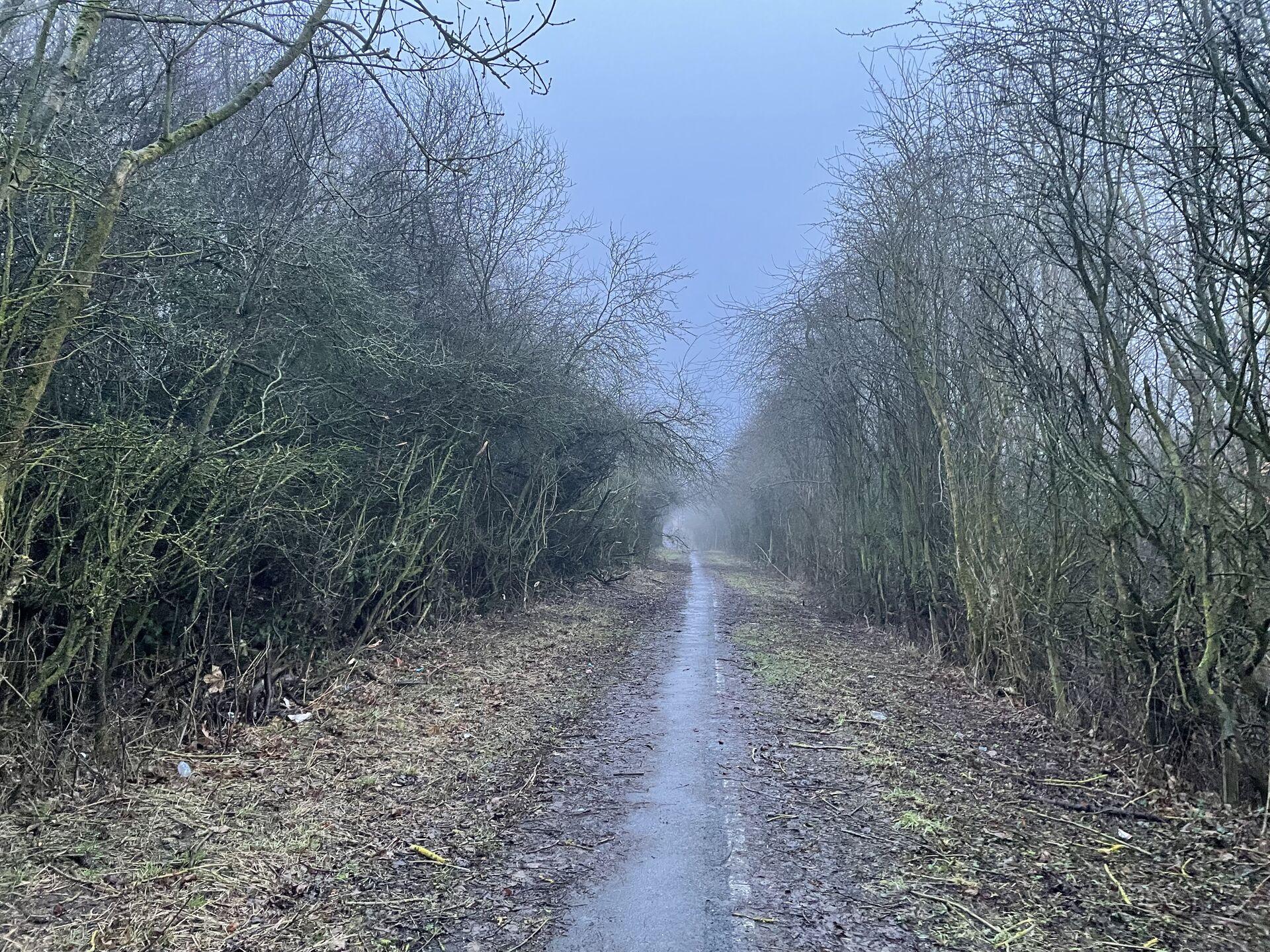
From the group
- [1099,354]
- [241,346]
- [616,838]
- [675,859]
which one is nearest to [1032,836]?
[675,859]

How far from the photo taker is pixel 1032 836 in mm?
5090

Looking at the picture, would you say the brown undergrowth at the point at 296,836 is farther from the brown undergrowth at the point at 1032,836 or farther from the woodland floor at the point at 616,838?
the brown undergrowth at the point at 1032,836

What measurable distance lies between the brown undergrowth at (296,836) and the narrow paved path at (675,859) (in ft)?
1.43

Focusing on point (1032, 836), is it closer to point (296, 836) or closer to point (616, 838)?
point (616, 838)

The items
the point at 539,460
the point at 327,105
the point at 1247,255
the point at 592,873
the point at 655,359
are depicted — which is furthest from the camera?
the point at 655,359

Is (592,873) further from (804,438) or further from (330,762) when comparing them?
(804,438)

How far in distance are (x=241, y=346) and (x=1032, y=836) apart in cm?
684

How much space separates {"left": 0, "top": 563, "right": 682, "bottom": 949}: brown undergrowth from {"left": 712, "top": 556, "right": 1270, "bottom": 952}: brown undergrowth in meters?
2.22

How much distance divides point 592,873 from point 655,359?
602 inches

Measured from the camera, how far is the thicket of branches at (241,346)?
505 centimetres

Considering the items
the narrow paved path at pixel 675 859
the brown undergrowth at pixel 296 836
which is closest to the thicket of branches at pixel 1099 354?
the narrow paved path at pixel 675 859

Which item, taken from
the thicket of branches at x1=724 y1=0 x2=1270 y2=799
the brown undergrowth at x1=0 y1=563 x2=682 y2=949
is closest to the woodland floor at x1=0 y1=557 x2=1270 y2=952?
the brown undergrowth at x1=0 y1=563 x2=682 y2=949

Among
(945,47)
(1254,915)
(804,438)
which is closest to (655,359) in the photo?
(804,438)

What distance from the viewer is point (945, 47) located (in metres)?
6.36
